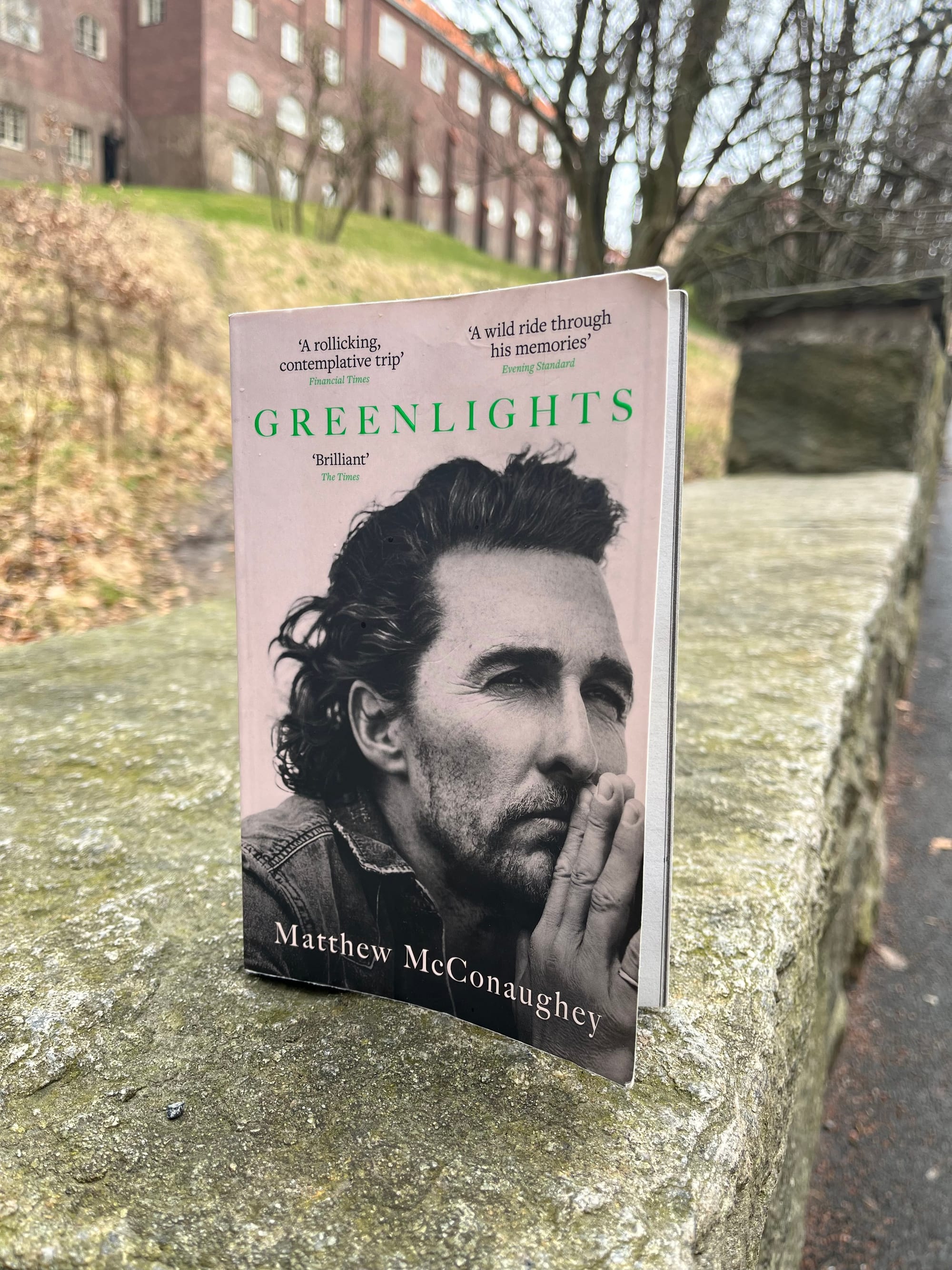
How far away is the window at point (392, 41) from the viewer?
61.4ft

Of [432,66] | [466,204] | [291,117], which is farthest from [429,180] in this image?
[432,66]

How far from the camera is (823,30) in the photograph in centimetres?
601

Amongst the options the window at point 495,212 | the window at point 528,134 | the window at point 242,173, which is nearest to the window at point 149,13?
the window at point 242,173

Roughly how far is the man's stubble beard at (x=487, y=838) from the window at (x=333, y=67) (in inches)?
662

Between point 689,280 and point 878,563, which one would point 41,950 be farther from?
point 689,280

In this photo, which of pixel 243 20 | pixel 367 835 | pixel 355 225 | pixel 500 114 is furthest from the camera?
pixel 355 225

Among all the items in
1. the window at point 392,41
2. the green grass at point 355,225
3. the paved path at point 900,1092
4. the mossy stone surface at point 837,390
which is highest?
the window at point 392,41

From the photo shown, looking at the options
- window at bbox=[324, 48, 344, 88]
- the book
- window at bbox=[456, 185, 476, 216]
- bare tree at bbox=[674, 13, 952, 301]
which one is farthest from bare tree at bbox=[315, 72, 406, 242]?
the book

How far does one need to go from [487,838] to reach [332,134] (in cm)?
1956

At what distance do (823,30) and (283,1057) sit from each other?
7.55m

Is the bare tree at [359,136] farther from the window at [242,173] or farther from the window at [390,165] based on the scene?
the window at [242,173]

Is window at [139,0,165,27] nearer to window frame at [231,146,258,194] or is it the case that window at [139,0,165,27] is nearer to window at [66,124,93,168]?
window frame at [231,146,258,194]

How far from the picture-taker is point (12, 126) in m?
15.7

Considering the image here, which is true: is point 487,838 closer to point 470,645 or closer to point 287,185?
point 470,645
